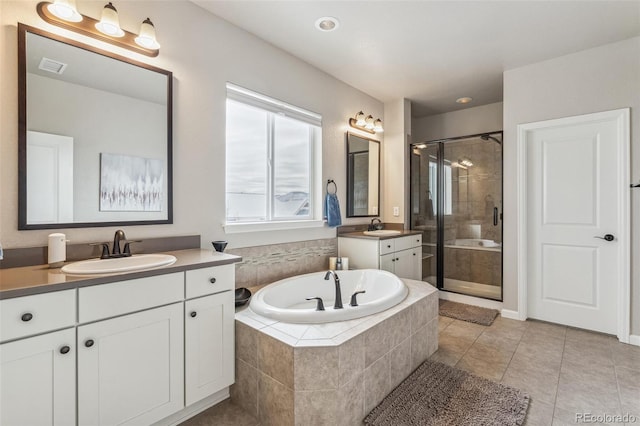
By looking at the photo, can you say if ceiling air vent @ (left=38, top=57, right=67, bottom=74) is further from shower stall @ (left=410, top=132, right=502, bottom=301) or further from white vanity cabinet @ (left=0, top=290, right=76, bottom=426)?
shower stall @ (left=410, top=132, right=502, bottom=301)

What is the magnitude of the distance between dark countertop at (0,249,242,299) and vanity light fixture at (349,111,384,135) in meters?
2.48

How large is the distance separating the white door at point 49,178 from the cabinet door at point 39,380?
0.69 meters

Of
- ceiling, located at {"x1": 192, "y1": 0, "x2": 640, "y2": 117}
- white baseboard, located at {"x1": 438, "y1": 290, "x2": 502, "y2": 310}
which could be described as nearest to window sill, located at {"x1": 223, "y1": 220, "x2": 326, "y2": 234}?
ceiling, located at {"x1": 192, "y1": 0, "x2": 640, "y2": 117}

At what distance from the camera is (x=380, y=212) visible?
401 centimetres

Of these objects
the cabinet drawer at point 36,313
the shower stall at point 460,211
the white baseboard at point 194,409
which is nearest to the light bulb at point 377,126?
the shower stall at point 460,211

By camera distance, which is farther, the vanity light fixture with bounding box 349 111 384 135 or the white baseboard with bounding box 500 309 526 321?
the vanity light fixture with bounding box 349 111 384 135

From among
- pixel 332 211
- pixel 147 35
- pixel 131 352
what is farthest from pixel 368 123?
pixel 131 352

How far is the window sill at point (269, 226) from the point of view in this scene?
232 cm

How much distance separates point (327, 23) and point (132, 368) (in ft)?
8.45

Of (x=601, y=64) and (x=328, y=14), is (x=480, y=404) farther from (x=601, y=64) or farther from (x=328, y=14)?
(x=601, y=64)

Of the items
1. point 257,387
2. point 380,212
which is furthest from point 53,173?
point 380,212

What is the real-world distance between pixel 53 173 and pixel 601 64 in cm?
426

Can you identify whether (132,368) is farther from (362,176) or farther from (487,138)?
(487,138)

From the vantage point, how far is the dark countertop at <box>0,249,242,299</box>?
1.11m
